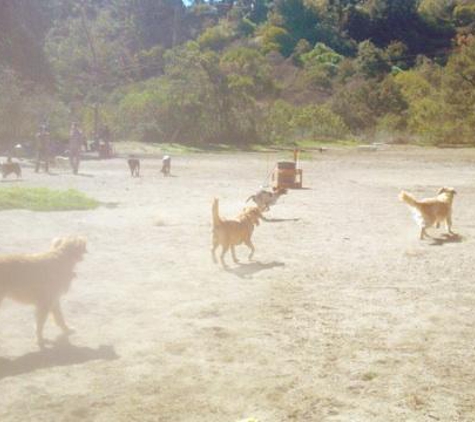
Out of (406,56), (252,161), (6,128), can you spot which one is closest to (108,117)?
(6,128)

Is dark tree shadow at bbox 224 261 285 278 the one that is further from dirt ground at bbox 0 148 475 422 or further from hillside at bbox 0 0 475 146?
hillside at bbox 0 0 475 146

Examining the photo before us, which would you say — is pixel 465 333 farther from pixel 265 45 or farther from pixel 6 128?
pixel 265 45

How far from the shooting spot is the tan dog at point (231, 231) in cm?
923

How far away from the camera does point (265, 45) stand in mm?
84188

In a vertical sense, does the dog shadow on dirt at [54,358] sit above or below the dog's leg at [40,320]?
below

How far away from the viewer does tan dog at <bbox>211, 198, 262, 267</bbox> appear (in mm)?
9227

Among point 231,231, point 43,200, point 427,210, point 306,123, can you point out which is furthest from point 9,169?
point 306,123

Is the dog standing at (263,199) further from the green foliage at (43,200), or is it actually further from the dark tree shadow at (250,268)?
the dark tree shadow at (250,268)

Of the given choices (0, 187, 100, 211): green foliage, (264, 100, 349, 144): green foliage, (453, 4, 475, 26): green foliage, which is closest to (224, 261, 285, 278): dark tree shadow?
(0, 187, 100, 211): green foliage

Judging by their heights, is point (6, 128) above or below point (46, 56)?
below

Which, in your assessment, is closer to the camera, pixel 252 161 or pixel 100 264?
pixel 100 264

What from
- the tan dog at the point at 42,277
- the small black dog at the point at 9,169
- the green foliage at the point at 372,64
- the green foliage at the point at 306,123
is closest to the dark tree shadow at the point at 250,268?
the tan dog at the point at 42,277

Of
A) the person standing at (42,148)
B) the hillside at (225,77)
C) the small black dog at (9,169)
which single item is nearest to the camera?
the small black dog at (9,169)

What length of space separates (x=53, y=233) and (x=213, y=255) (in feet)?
9.79
